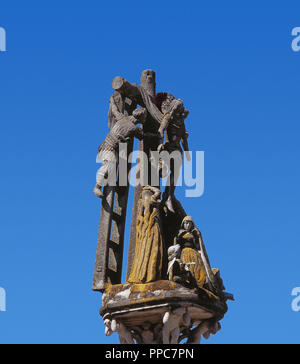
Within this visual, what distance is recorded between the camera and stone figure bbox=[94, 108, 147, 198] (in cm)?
1950

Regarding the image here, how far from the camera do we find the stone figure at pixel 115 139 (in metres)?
19.5

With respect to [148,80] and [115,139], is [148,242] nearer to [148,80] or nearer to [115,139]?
[115,139]

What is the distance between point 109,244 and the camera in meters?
19.4

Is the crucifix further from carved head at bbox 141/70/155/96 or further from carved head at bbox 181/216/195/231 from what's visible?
carved head at bbox 181/216/195/231

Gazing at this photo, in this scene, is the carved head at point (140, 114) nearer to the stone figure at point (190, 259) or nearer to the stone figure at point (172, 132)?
the stone figure at point (172, 132)

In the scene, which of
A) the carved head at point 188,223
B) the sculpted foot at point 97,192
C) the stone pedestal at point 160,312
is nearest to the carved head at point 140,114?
the sculpted foot at point 97,192

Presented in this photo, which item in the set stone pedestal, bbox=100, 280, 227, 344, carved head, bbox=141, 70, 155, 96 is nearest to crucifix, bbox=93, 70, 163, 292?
carved head, bbox=141, 70, 155, 96

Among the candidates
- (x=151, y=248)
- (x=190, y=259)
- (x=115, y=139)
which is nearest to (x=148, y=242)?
(x=151, y=248)

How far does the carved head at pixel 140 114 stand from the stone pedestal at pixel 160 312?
3711 mm

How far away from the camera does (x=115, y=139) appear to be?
64.7ft

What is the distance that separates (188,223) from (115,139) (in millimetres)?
2352

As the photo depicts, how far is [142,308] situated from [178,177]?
3605 millimetres
